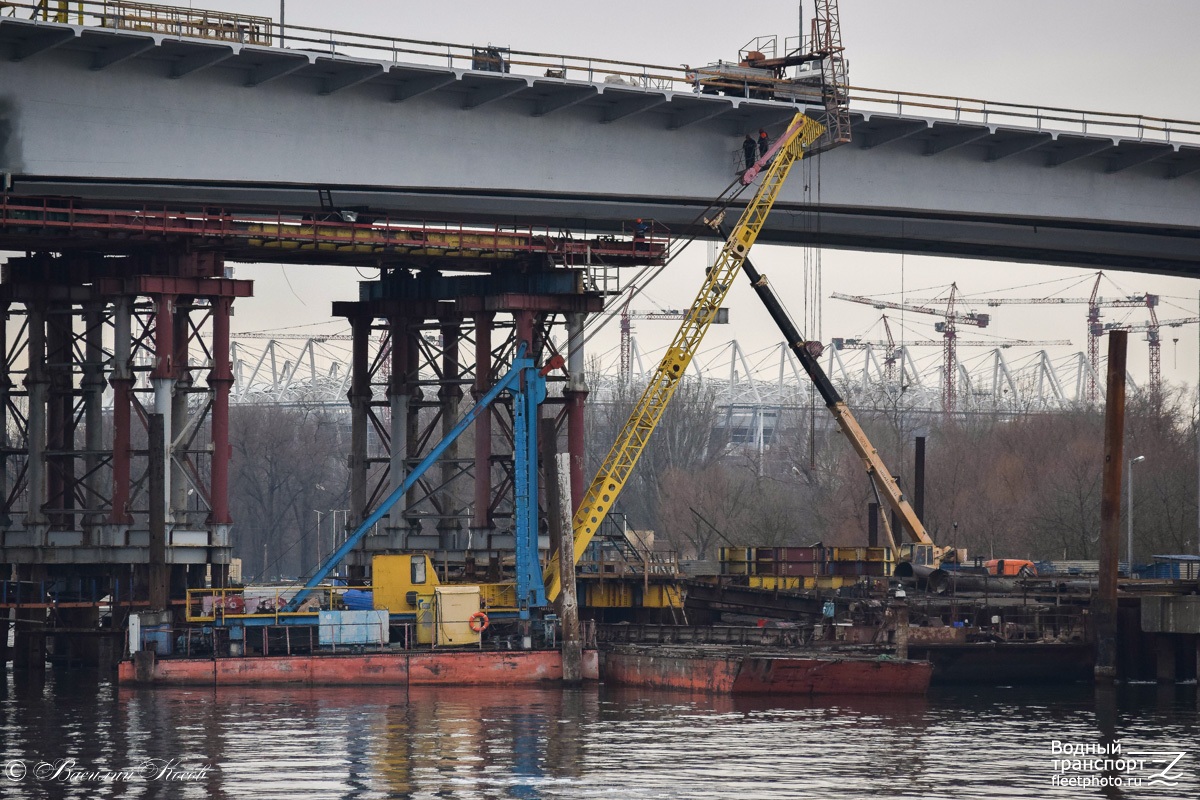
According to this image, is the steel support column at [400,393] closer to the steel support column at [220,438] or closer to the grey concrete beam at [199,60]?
the steel support column at [220,438]

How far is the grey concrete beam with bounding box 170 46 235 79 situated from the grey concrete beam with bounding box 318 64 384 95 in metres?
3.50

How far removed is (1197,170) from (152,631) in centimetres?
4273

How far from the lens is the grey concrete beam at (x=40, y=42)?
56469 millimetres

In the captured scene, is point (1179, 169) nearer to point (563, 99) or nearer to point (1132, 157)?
point (1132, 157)

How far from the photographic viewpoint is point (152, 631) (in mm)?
58875

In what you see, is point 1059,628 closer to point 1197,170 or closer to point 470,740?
point 1197,170

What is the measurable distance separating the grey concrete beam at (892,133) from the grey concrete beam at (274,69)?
21036 mm

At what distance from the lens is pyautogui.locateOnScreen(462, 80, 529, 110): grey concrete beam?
62719 mm

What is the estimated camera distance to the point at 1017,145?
70438 mm

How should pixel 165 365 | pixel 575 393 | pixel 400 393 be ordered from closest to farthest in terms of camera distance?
pixel 165 365
pixel 575 393
pixel 400 393

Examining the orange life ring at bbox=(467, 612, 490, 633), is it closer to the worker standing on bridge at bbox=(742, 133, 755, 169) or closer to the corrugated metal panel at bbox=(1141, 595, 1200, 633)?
the worker standing on bridge at bbox=(742, 133, 755, 169)

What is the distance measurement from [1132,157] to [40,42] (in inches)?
1566

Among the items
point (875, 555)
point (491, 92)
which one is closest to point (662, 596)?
point (875, 555)

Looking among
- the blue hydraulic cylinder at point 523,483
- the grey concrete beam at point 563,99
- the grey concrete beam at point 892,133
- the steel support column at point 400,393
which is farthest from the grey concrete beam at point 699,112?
the steel support column at point 400,393
